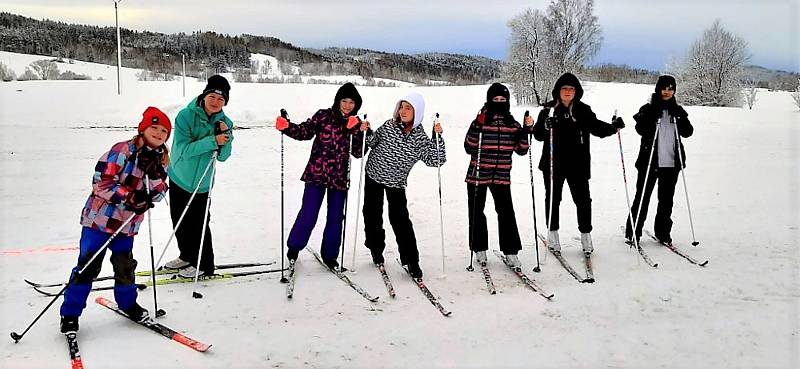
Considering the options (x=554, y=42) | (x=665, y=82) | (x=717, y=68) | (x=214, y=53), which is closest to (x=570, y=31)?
(x=554, y=42)

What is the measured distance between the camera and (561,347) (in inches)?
156

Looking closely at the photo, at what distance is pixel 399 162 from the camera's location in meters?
5.13

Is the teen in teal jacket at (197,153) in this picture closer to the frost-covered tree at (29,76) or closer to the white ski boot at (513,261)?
the white ski boot at (513,261)

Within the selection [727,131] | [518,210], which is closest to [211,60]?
[727,131]

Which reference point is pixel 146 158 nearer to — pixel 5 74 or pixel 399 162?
pixel 399 162

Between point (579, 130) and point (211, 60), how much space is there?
65396 mm

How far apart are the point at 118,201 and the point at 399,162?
2329 millimetres

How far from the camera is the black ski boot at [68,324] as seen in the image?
3.78 m

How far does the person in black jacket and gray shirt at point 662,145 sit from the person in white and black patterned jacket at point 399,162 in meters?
2.40

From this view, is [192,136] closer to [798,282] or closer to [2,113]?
[798,282]

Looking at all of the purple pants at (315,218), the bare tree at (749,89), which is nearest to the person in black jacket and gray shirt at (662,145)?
the purple pants at (315,218)

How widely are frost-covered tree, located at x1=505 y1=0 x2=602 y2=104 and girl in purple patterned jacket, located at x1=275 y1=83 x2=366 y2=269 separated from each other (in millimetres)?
22196

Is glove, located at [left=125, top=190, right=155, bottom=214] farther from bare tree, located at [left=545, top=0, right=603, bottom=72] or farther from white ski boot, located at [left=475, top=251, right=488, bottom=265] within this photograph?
bare tree, located at [left=545, top=0, right=603, bottom=72]

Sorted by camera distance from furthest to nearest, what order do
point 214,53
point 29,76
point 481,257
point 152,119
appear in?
point 214,53 → point 29,76 → point 481,257 → point 152,119
